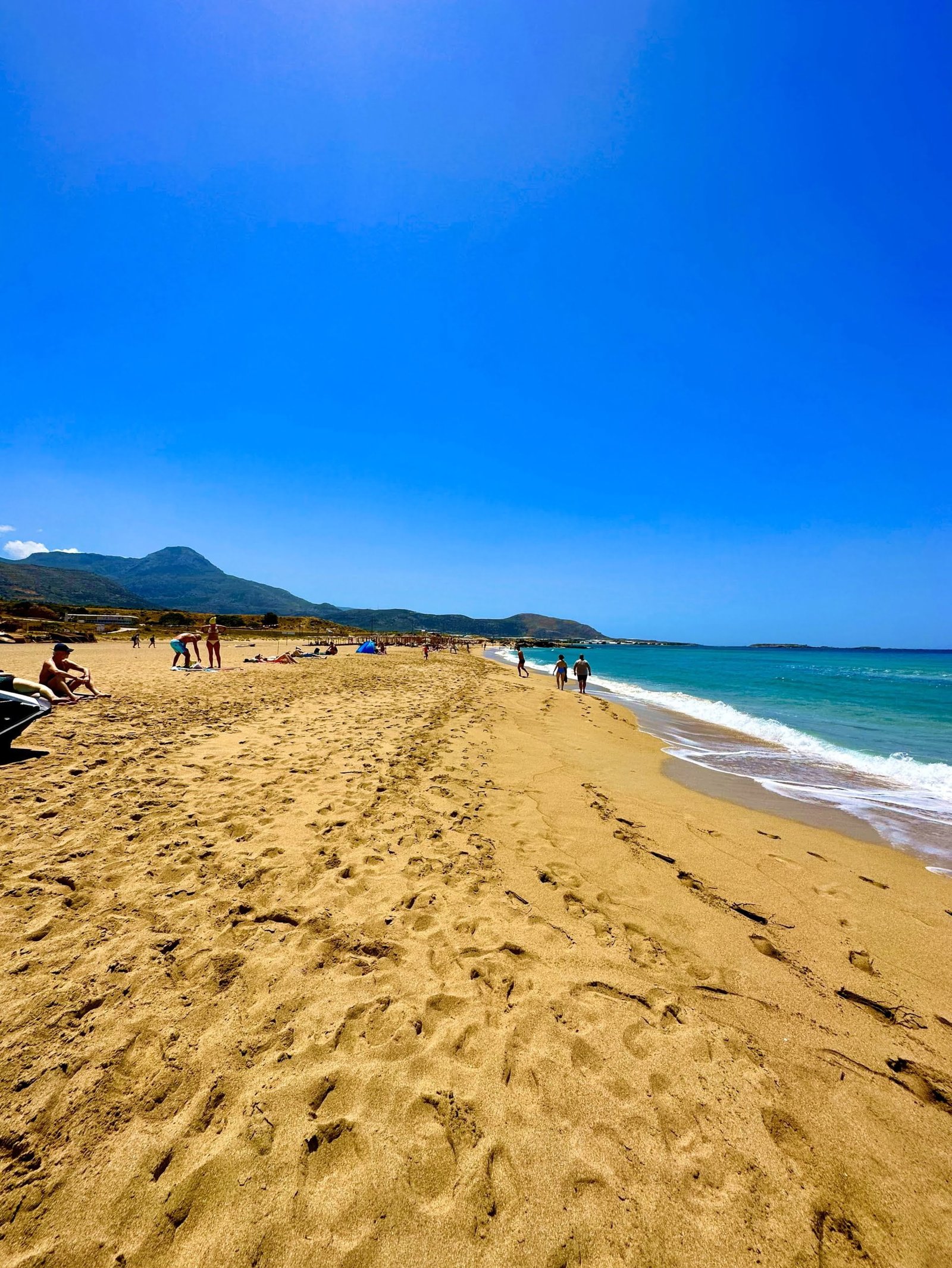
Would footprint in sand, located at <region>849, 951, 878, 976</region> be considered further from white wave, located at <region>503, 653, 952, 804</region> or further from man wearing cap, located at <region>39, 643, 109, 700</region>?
man wearing cap, located at <region>39, 643, 109, 700</region>

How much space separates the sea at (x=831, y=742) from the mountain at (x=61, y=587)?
13570 centimetres

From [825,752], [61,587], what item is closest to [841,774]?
[825,752]

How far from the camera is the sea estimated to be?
870 cm

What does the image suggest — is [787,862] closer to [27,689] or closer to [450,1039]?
[450,1039]

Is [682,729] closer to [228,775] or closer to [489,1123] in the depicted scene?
[228,775]

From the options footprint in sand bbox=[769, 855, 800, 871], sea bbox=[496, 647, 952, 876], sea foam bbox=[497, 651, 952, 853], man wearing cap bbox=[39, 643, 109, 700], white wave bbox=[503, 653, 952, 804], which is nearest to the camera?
footprint in sand bbox=[769, 855, 800, 871]

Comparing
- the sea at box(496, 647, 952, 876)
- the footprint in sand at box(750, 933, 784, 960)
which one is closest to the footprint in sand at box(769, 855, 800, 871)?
the footprint in sand at box(750, 933, 784, 960)

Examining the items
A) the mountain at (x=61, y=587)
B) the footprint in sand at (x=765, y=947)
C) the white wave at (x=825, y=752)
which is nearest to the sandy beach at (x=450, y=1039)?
the footprint in sand at (x=765, y=947)

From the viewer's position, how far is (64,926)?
3.67 metres

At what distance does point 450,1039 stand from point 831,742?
647 inches

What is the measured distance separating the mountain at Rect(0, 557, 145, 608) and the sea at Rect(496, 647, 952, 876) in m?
136

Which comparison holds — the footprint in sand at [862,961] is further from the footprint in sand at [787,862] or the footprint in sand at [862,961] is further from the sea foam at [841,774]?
the sea foam at [841,774]

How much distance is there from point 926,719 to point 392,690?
23020 millimetres

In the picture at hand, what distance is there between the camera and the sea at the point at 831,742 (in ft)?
28.6
